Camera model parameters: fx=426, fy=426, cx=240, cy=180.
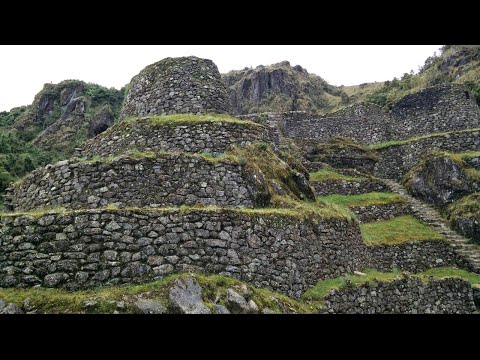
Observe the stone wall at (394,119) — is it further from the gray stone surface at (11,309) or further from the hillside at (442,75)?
the gray stone surface at (11,309)

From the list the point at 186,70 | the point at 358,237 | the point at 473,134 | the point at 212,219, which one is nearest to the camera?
the point at 212,219

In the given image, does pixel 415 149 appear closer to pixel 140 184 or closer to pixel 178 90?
pixel 178 90

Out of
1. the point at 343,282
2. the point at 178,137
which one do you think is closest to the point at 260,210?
the point at 343,282

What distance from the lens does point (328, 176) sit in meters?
22.6

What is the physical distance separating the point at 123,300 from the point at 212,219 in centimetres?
300

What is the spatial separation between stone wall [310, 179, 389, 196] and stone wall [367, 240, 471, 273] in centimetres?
502

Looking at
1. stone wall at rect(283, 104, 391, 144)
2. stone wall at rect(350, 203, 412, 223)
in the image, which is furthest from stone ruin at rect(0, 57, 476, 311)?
stone wall at rect(283, 104, 391, 144)

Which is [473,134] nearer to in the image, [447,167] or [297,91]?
[447,167]

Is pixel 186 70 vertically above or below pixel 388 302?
above

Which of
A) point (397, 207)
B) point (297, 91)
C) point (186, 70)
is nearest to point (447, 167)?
point (397, 207)

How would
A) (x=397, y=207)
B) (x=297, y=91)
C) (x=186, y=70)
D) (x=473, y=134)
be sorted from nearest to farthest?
1. (x=186, y=70)
2. (x=397, y=207)
3. (x=473, y=134)
4. (x=297, y=91)

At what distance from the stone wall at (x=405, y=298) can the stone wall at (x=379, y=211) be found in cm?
555

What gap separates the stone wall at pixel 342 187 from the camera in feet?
71.7

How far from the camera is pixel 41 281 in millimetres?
8039
